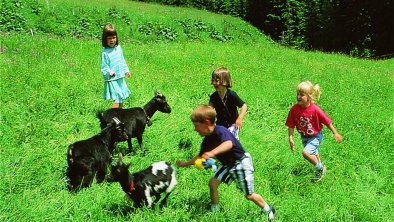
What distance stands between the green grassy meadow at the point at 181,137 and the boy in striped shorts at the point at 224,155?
35 cm

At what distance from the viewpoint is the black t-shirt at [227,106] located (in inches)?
243

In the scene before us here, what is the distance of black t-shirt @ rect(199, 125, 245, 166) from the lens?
478 centimetres

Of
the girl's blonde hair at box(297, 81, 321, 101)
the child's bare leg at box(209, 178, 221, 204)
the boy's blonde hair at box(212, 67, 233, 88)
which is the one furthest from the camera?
the girl's blonde hair at box(297, 81, 321, 101)

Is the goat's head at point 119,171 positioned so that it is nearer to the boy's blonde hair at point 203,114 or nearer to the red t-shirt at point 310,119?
the boy's blonde hair at point 203,114

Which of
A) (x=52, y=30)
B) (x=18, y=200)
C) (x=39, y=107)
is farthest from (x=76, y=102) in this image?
(x=52, y=30)

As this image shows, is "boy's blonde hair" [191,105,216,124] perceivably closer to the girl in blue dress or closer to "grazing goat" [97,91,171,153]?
"grazing goat" [97,91,171,153]

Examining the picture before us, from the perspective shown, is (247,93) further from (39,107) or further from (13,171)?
(13,171)

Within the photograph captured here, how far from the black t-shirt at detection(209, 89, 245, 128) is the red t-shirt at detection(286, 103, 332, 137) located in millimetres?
1227

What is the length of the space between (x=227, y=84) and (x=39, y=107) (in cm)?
495

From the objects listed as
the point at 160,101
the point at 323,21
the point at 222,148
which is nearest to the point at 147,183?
the point at 222,148

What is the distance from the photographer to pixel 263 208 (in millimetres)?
5137

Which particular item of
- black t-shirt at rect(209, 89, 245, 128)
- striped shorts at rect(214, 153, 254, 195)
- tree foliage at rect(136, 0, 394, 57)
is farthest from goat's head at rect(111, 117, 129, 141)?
tree foliage at rect(136, 0, 394, 57)

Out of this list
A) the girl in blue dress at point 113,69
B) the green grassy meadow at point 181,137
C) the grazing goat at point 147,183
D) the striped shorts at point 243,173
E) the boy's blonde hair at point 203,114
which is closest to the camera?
the boy's blonde hair at point 203,114

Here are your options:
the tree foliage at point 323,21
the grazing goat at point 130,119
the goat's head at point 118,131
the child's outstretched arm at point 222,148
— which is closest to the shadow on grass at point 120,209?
the goat's head at point 118,131
